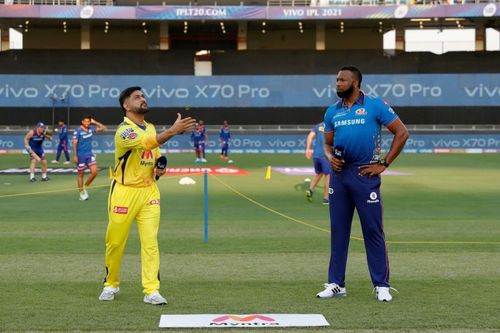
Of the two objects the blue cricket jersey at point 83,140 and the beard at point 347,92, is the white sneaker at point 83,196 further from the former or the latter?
the beard at point 347,92

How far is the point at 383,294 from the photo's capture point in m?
7.20

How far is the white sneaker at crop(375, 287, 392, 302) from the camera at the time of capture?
283 inches

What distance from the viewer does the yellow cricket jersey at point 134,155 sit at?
7059 mm

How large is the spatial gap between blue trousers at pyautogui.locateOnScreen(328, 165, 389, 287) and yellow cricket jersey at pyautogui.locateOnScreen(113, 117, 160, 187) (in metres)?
1.85

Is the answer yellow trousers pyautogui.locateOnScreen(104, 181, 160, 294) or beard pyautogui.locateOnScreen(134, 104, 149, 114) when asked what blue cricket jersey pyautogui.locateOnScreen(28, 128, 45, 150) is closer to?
yellow trousers pyautogui.locateOnScreen(104, 181, 160, 294)

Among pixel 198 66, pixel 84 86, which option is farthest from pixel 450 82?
pixel 84 86

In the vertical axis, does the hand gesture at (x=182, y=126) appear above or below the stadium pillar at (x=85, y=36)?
below

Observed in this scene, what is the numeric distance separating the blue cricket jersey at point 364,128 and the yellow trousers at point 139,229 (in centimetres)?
196

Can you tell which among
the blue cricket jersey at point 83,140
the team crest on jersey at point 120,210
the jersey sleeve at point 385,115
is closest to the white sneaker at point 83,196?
the blue cricket jersey at point 83,140

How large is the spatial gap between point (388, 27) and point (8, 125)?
3216cm

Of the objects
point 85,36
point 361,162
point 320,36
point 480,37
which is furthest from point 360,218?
point 480,37

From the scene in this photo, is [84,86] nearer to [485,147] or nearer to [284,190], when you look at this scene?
[485,147]

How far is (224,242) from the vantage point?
11.4 meters

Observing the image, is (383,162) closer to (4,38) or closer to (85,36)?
(85,36)
